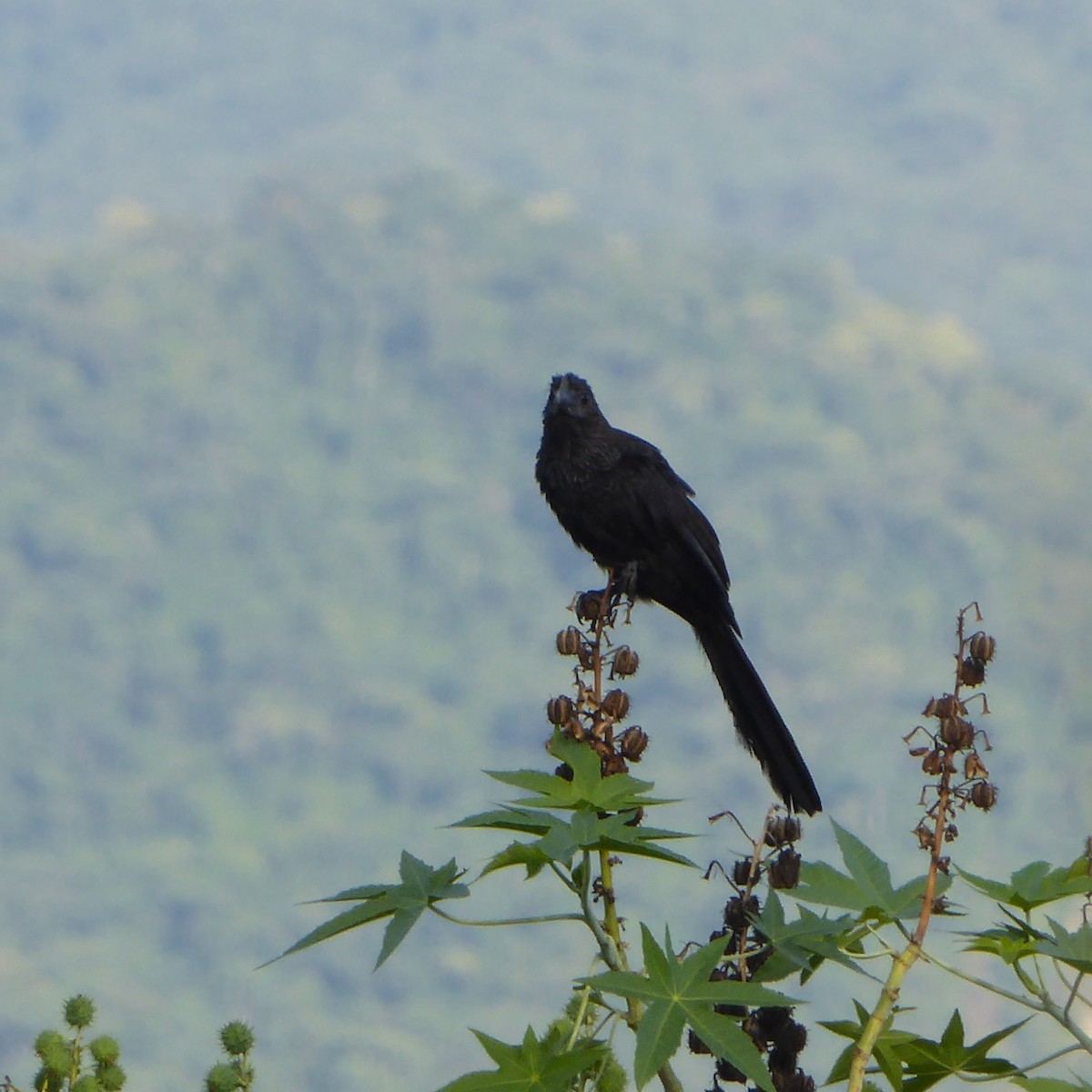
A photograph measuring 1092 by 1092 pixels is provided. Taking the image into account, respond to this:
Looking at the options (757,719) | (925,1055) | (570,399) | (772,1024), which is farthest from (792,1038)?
(570,399)

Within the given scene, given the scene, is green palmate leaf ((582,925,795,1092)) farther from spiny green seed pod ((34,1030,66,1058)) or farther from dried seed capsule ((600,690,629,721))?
spiny green seed pod ((34,1030,66,1058))

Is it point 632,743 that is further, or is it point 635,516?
point 635,516

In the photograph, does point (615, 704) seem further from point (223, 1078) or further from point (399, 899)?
point (223, 1078)

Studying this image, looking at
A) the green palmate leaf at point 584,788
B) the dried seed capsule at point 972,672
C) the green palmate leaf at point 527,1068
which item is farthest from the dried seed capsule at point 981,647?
the green palmate leaf at point 527,1068

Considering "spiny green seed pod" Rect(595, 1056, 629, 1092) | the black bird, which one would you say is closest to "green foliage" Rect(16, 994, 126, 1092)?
"spiny green seed pod" Rect(595, 1056, 629, 1092)

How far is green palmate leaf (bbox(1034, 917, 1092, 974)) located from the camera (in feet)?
5.35

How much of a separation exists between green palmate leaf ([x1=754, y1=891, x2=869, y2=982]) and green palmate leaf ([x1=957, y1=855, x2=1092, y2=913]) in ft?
0.66

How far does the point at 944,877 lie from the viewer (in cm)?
178

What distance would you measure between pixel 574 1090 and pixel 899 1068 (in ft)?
1.40

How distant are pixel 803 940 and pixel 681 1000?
0.23 m

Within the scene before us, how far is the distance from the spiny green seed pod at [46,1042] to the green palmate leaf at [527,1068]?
129 centimetres

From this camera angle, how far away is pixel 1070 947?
5.42 feet

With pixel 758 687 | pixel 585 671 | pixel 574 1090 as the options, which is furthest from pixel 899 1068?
pixel 758 687

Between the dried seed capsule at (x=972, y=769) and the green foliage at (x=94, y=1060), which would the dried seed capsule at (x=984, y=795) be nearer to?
the dried seed capsule at (x=972, y=769)
